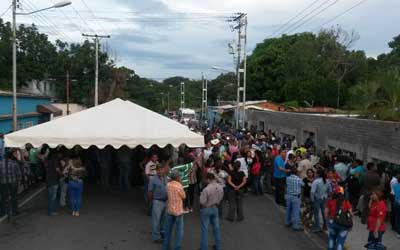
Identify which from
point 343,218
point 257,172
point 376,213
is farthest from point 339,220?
point 257,172

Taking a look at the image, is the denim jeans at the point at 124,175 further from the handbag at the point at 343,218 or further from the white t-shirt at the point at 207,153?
the handbag at the point at 343,218

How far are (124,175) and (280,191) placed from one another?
470cm

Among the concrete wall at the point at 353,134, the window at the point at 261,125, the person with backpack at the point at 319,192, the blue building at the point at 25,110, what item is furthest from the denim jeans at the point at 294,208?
the window at the point at 261,125

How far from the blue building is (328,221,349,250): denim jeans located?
74.3 feet

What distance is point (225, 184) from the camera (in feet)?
44.3

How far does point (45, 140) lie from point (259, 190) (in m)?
6.99

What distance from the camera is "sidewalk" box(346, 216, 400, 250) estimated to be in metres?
11.6

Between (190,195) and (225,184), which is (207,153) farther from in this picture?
(225,184)

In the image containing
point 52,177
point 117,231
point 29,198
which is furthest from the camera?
point 29,198

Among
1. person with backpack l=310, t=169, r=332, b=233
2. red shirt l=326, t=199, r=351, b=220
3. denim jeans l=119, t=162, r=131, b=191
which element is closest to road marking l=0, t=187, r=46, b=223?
denim jeans l=119, t=162, r=131, b=191

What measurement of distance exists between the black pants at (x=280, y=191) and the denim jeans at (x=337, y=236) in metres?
6.03

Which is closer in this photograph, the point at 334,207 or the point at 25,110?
the point at 334,207

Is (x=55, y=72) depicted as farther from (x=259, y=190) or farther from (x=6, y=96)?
(x=259, y=190)

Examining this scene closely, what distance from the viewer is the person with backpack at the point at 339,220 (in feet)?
31.7
